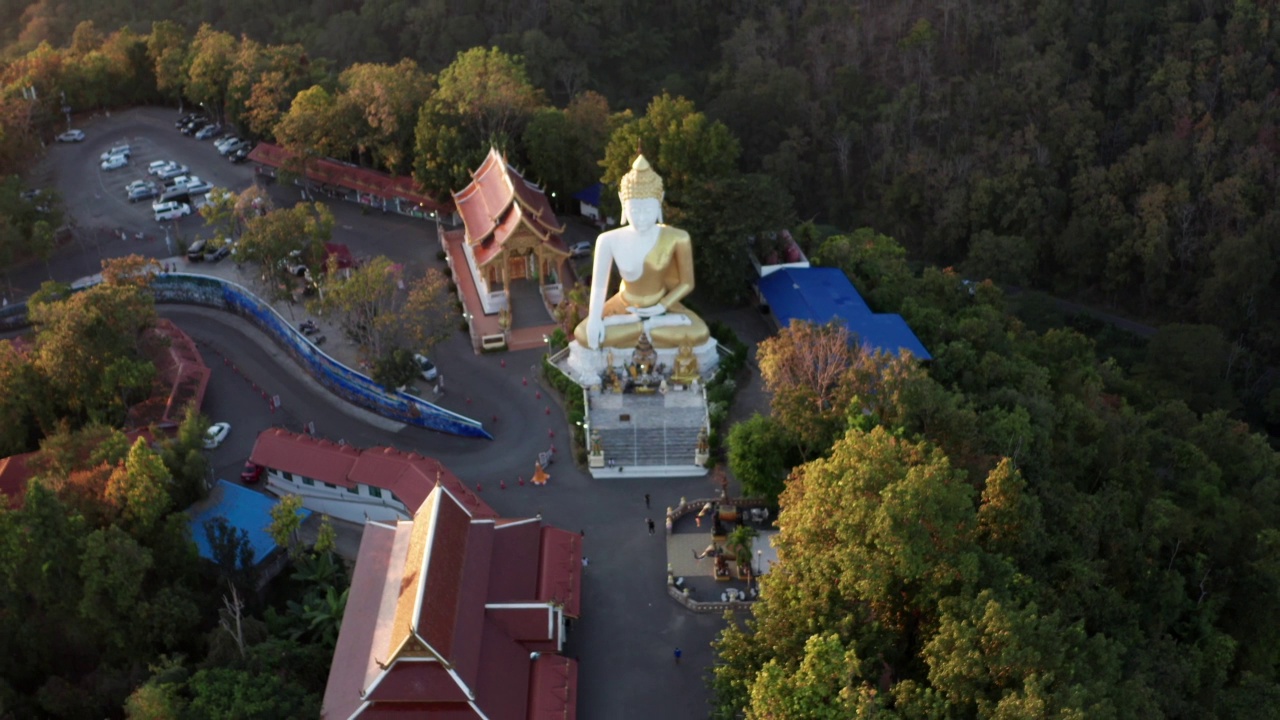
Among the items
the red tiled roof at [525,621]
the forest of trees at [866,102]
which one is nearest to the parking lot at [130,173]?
the forest of trees at [866,102]

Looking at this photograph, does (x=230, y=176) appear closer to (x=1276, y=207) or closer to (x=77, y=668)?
(x=77, y=668)

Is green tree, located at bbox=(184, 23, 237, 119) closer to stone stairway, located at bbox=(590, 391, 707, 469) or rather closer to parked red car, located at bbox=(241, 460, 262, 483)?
parked red car, located at bbox=(241, 460, 262, 483)

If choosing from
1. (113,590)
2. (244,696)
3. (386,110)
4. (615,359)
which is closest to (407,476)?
(615,359)

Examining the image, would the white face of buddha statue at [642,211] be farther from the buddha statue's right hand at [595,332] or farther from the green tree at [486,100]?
the green tree at [486,100]

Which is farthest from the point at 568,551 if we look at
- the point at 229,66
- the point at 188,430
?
the point at 229,66

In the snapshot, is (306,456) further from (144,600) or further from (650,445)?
(650,445)

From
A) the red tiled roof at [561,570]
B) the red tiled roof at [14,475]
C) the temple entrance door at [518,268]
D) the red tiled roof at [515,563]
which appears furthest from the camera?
the temple entrance door at [518,268]
